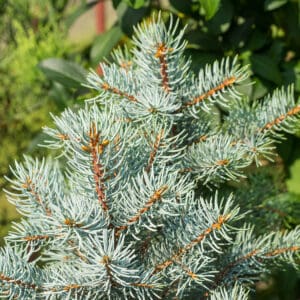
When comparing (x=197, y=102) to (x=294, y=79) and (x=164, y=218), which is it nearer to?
(x=164, y=218)

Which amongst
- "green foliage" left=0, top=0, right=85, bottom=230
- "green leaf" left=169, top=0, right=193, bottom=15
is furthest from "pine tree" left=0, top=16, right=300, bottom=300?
"green foliage" left=0, top=0, right=85, bottom=230

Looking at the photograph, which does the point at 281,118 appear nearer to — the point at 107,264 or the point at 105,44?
the point at 107,264

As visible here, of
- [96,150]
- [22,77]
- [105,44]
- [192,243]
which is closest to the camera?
[96,150]

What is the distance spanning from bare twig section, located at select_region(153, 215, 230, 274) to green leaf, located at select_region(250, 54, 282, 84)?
615 millimetres

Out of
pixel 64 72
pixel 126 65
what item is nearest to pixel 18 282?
pixel 126 65

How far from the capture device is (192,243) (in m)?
0.96

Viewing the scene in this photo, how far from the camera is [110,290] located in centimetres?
94

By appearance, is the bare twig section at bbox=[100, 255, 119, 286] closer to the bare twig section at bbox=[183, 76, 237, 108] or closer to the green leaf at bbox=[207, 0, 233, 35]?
the bare twig section at bbox=[183, 76, 237, 108]

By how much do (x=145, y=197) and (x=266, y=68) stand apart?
0.67 metres

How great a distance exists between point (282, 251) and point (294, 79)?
57 centimetres

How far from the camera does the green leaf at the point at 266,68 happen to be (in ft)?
4.82

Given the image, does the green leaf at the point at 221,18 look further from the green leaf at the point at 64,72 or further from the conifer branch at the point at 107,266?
the conifer branch at the point at 107,266

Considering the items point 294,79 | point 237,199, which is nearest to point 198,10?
point 294,79

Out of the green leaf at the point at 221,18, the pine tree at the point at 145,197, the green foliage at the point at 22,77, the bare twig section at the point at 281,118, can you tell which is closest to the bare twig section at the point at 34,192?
the pine tree at the point at 145,197
